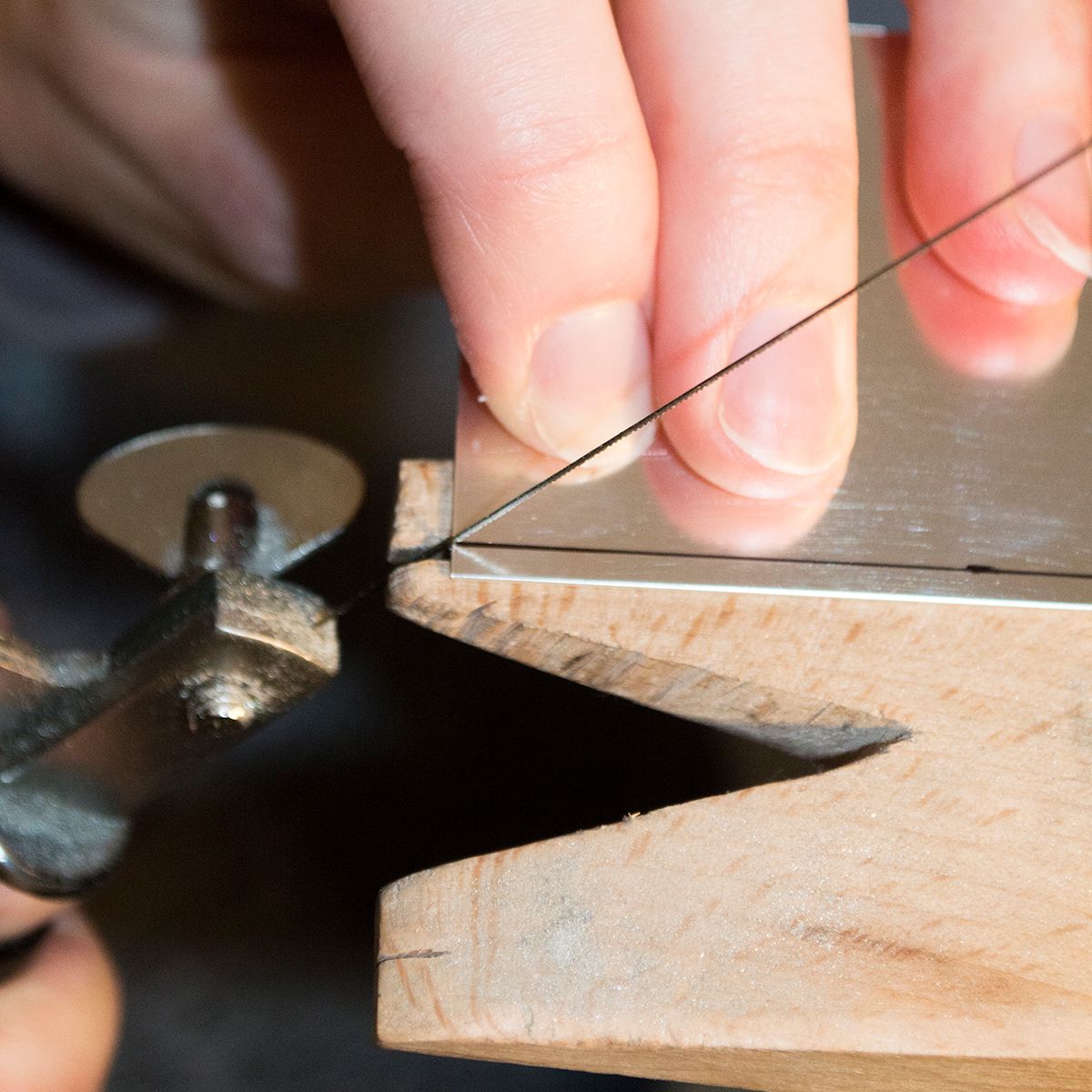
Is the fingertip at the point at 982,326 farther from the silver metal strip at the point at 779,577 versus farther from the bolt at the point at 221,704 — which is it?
the bolt at the point at 221,704

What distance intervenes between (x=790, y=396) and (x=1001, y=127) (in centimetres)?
21

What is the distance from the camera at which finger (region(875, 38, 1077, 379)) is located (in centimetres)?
46

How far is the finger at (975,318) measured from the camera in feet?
1.49

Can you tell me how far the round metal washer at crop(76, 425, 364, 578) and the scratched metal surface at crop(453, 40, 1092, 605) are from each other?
0.22 metres

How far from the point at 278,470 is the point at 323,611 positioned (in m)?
0.28

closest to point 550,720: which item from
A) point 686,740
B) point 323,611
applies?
point 686,740

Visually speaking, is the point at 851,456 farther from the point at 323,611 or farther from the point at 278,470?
the point at 278,470

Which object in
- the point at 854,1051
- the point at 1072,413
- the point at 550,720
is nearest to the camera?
the point at 854,1051

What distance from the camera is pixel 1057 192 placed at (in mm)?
516

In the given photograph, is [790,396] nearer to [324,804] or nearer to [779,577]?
[779,577]

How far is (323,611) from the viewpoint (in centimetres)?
41

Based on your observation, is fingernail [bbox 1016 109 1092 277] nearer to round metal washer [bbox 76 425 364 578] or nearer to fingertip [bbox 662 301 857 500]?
fingertip [bbox 662 301 857 500]

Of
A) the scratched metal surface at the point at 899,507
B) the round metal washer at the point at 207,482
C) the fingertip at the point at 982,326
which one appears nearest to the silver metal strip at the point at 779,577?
the scratched metal surface at the point at 899,507

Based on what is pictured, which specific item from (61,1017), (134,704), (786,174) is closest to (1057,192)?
(786,174)
